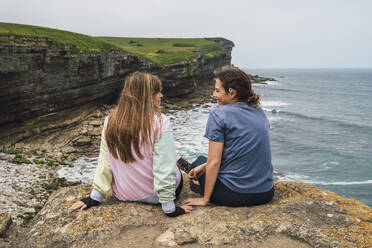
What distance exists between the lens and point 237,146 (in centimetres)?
321

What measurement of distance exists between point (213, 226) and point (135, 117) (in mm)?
1538

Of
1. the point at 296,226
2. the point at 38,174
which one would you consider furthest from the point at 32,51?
the point at 296,226

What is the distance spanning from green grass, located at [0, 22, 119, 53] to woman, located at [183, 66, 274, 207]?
47.2ft

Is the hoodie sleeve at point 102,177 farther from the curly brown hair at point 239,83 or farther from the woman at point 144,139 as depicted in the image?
the curly brown hair at point 239,83

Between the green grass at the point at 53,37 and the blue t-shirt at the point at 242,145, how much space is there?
14.5 m

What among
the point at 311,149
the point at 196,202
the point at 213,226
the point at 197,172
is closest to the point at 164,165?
the point at 197,172

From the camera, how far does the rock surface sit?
2766 millimetres

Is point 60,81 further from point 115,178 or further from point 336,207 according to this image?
point 336,207

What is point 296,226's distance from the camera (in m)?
2.89

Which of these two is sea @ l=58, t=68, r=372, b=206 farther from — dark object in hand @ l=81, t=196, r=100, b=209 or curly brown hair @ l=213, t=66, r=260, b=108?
curly brown hair @ l=213, t=66, r=260, b=108

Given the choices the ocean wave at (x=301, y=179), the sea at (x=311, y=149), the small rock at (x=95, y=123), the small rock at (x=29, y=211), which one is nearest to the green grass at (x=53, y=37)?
the small rock at (x=95, y=123)

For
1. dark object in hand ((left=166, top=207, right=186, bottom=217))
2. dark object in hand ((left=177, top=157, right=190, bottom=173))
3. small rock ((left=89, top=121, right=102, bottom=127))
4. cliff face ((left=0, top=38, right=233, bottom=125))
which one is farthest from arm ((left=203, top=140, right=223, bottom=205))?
small rock ((left=89, top=121, right=102, bottom=127))

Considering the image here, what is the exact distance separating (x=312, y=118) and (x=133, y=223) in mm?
33852

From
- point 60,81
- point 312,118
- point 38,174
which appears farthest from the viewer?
point 312,118
